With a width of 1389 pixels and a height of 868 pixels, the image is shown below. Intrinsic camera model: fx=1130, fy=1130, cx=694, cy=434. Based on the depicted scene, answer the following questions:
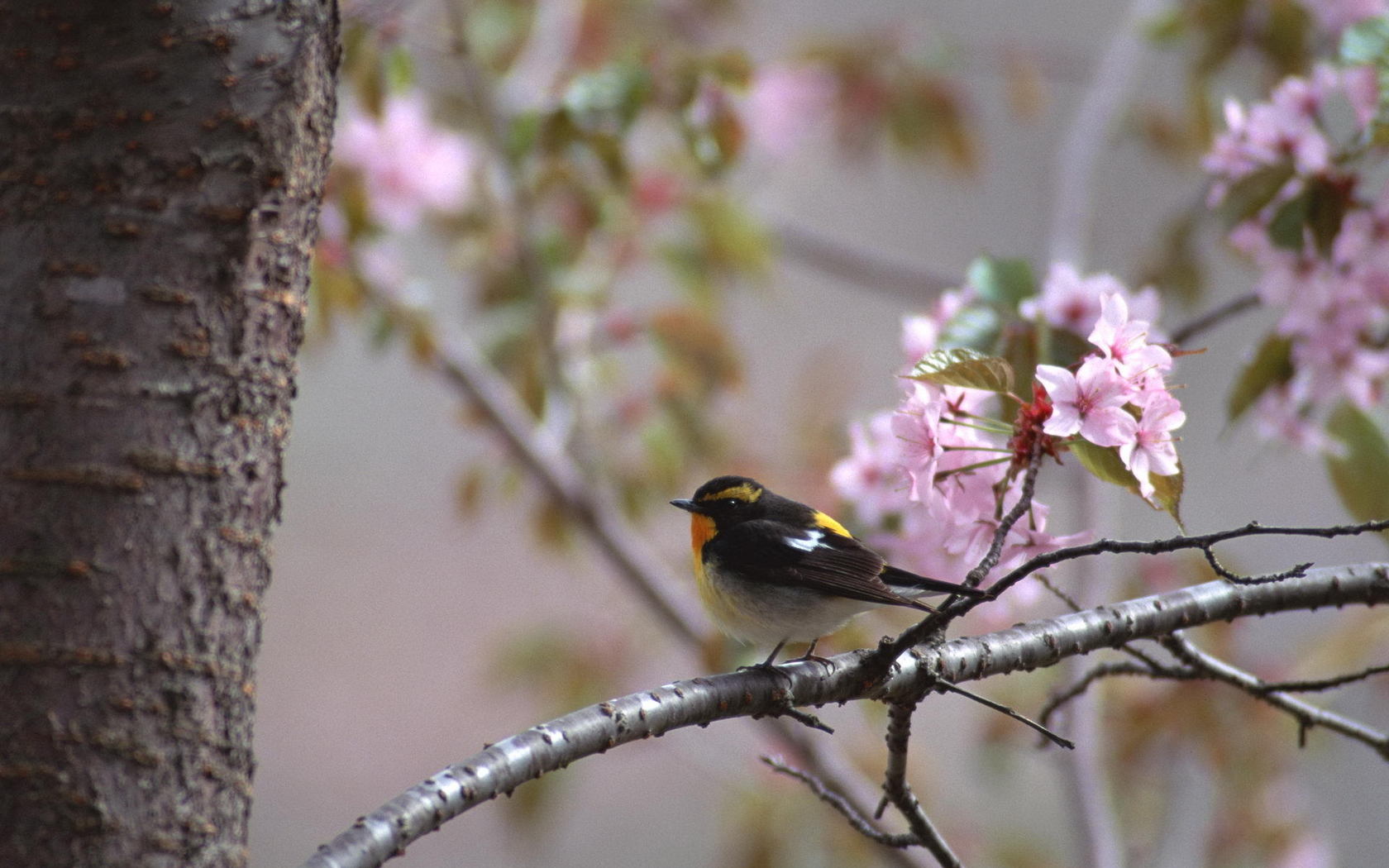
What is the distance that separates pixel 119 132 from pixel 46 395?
23 cm

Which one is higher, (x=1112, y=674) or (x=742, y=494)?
(x=742, y=494)

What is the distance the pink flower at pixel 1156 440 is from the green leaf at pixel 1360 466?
56 cm

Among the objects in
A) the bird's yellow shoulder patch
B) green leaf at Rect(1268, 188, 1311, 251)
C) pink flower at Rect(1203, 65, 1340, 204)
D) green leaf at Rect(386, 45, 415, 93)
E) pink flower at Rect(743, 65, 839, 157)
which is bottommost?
the bird's yellow shoulder patch

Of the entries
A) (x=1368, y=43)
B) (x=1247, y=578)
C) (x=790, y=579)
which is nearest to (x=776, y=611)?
(x=790, y=579)

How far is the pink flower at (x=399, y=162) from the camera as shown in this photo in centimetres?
295

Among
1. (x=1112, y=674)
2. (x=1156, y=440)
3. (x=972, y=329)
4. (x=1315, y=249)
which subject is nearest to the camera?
(x=1156, y=440)

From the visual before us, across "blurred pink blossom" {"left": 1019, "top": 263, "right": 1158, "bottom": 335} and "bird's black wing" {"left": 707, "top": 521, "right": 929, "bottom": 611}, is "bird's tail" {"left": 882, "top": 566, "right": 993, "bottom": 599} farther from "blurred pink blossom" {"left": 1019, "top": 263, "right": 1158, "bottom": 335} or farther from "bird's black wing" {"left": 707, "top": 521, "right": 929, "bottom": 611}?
"blurred pink blossom" {"left": 1019, "top": 263, "right": 1158, "bottom": 335}

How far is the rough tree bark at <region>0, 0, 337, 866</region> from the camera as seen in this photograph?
0.84m

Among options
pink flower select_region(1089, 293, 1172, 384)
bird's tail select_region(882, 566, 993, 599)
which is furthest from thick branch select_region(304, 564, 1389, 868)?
bird's tail select_region(882, 566, 993, 599)

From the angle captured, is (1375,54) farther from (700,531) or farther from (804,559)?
(700,531)

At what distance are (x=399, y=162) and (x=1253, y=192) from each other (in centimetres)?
208

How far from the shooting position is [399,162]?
9.70 feet

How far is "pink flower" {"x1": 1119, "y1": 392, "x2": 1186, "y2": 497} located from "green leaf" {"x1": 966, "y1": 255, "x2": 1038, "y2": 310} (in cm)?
45

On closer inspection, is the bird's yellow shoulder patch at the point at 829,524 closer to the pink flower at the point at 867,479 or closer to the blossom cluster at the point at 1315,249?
the pink flower at the point at 867,479
